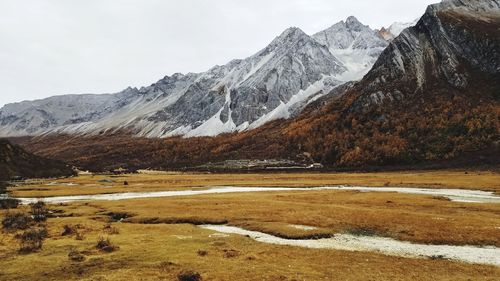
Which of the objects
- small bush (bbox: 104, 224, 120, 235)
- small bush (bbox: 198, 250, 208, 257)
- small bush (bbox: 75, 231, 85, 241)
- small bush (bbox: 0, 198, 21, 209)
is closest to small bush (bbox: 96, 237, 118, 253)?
small bush (bbox: 75, 231, 85, 241)

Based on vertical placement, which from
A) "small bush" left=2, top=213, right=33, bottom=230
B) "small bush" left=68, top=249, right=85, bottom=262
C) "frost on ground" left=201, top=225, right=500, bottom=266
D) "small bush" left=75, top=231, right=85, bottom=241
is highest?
"small bush" left=2, top=213, right=33, bottom=230

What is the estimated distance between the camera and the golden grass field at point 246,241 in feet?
102

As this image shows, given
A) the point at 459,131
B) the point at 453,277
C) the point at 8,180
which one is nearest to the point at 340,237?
the point at 453,277

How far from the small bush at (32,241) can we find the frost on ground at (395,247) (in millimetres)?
19042

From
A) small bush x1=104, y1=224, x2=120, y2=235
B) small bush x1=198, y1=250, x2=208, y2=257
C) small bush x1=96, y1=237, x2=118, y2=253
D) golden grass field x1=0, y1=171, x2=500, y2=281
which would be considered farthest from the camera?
small bush x1=104, y1=224, x2=120, y2=235

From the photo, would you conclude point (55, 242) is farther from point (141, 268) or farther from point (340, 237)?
point (340, 237)

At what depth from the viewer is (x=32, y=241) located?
1623 inches

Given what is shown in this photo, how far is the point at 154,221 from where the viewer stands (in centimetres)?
5756

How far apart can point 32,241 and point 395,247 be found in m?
31.6

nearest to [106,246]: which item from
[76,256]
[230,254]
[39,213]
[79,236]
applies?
[76,256]

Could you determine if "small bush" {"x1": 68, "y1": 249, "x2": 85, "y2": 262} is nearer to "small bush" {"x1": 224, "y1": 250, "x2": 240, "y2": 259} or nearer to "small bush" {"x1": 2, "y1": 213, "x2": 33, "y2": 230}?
"small bush" {"x1": 224, "y1": 250, "x2": 240, "y2": 259}

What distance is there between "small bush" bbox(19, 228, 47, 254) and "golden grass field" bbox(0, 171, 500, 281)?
809mm

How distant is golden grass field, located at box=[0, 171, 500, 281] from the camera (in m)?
31.1

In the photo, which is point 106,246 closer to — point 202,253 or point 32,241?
point 202,253
